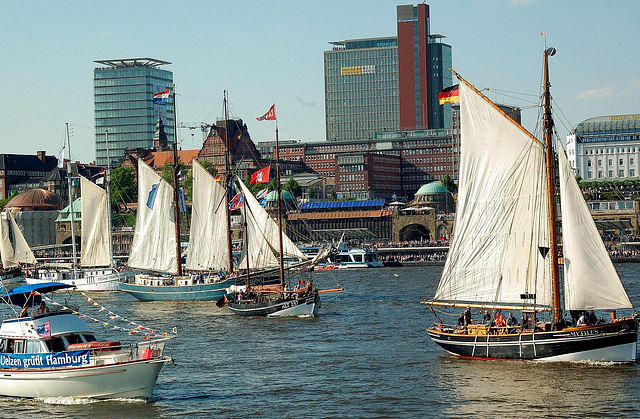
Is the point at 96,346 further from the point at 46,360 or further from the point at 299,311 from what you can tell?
the point at 299,311

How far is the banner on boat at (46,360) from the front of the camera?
4400cm

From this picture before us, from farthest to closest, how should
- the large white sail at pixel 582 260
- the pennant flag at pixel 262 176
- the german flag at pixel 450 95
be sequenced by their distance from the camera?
1. the pennant flag at pixel 262 176
2. the german flag at pixel 450 95
3. the large white sail at pixel 582 260

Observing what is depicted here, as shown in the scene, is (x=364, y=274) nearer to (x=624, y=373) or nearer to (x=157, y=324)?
(x=157, y=324)

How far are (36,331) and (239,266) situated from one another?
56.9m

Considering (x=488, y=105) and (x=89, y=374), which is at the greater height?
(x=488, y=105)

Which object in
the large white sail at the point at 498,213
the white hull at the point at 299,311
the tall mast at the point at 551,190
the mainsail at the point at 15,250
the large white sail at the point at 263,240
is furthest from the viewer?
the mainsail at the point at 15,250

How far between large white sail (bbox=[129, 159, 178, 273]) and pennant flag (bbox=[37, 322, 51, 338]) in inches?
2468

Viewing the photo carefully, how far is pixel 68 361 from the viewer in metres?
44.2

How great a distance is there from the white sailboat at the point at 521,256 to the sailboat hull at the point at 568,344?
0.05 metres

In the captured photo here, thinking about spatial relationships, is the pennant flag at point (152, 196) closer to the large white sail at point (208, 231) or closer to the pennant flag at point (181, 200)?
the pennant flag at point (181, 200)

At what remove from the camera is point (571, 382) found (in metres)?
48.0

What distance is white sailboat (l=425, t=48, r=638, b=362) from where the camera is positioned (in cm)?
5094

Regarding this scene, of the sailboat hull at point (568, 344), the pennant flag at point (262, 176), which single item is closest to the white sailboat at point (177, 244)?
the pennant flag at point (262, 176)

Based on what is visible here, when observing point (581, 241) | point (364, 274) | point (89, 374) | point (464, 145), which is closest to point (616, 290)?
point (581, 241)
